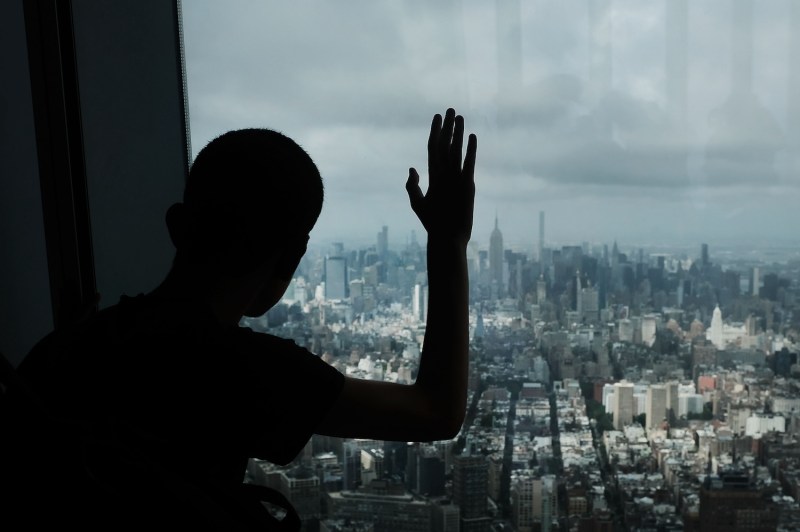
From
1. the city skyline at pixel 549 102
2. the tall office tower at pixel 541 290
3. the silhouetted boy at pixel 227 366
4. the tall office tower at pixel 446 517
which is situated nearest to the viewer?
the silhouetted boy at pixel 227 366

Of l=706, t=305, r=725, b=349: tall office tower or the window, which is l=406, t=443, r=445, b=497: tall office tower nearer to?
the window

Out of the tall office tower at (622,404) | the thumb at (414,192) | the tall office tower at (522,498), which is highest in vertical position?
the thumb at (414,192)

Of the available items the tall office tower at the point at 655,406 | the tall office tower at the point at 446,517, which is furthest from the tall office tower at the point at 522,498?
the tall office tower at the point at 655,406

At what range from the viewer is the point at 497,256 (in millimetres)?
1404

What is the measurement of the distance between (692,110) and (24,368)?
44.6 inches

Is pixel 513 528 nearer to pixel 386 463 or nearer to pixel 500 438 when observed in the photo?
pixel 500 438

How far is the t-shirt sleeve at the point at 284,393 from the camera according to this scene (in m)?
0.69

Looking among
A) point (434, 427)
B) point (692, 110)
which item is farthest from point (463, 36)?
point (434, 427)

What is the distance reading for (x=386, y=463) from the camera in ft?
5.09

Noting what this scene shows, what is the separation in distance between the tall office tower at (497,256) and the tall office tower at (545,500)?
38cm

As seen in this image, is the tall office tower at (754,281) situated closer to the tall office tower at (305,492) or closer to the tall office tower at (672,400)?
the tall office tower at (672,400)

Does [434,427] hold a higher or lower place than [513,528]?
higher

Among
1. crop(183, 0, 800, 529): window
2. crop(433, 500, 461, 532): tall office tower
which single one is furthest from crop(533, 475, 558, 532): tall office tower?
crop(433, 500, 461, 532): tall office tower

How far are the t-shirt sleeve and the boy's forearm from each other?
11 centimetres
